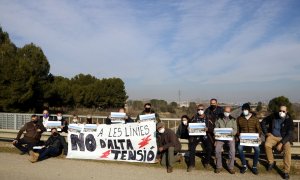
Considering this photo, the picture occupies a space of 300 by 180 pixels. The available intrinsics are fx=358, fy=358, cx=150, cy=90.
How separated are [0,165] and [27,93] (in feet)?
87.6

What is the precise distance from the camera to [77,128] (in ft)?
39.4

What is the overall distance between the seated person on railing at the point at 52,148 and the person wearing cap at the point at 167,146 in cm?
364

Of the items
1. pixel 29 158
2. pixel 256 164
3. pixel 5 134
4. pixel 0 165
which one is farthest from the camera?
pixel 5 134

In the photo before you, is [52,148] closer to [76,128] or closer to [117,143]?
[76,128]

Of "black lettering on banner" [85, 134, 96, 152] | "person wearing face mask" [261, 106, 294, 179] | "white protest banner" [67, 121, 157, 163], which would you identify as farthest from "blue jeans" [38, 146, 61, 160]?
"person wearing face mask" [261, 106, 294, 179]

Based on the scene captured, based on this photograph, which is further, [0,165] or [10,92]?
[10,92]

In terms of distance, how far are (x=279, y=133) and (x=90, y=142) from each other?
5871 mm

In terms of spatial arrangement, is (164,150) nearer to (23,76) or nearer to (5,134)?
(5,134)

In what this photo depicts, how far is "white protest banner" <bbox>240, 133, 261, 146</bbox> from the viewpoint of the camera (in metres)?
9.64

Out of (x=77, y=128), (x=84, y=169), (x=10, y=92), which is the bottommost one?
(x=84, y=169)

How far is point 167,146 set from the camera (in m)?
10.3

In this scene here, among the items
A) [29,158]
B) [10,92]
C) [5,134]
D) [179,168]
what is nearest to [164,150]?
[179,168]

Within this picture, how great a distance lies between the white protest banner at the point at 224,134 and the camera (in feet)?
32.2

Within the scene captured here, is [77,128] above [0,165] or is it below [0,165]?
above
